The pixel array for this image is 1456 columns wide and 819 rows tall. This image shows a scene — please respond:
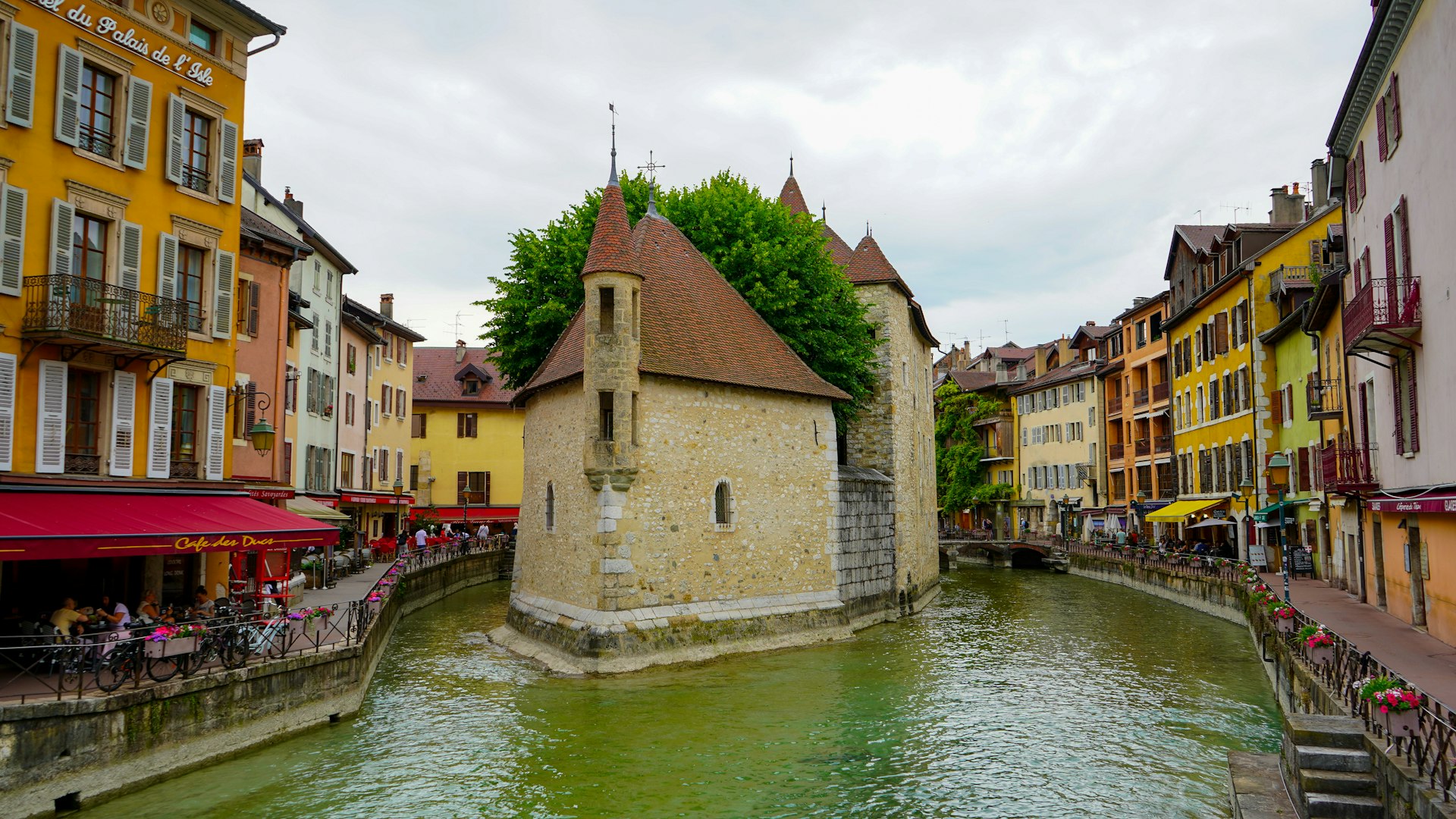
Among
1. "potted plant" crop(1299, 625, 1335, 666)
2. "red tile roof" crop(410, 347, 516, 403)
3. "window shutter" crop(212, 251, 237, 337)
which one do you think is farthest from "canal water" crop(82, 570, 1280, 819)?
"red tile roof" crop(410, 347, 516, 403)

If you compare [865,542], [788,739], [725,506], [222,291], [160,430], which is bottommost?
[788,739]

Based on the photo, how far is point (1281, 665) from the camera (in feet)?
58.5

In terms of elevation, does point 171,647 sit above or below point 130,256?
below

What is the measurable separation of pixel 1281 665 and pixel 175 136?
20932 mm

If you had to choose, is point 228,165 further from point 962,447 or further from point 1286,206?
point 962,447

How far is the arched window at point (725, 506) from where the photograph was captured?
23.3 m

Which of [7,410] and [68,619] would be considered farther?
[7,410]

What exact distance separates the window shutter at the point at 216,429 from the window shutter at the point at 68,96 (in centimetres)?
464

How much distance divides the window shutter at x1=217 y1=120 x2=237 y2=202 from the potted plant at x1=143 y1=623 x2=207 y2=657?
785 cm

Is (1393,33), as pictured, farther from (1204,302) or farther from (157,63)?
(1204,302)

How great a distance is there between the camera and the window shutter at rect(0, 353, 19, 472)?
14.6 metres

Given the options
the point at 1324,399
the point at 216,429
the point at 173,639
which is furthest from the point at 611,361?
the point at 1324,399

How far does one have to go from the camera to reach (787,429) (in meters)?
25.1

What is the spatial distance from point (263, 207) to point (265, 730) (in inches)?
793
